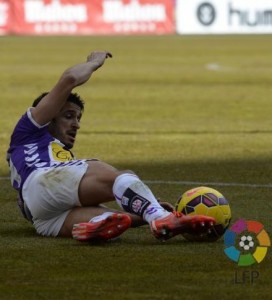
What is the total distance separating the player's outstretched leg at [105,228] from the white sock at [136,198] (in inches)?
5.8

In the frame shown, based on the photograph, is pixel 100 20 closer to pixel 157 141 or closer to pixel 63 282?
pixel 157 141

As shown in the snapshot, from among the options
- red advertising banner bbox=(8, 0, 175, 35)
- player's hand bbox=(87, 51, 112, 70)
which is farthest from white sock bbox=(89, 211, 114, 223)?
red advertising banner bbox=(8, 0, 175, 35)

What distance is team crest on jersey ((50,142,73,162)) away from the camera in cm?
914

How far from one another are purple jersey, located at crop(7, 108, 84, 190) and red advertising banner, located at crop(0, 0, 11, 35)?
40.5 metres

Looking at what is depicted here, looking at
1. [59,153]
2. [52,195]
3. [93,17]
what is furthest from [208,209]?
[93,17]

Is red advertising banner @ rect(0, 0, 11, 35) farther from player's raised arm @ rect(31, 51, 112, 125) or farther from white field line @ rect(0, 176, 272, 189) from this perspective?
player's raised arm @ rect(31, 51, 112, 125)

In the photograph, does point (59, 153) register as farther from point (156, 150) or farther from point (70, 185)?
point (156, 150)

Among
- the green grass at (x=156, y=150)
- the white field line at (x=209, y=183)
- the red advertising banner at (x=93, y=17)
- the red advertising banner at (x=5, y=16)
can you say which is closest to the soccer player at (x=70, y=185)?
the green grass at (x=156, y=150)

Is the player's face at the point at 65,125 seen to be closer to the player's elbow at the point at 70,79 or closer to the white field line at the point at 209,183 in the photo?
the player's elbow at the point at 70,79

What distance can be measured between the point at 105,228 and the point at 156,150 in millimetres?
6976

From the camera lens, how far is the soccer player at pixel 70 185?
838 centimetres

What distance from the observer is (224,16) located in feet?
165

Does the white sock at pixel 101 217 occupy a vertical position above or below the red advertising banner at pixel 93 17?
above

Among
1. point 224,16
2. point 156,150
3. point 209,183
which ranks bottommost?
point 224,16
